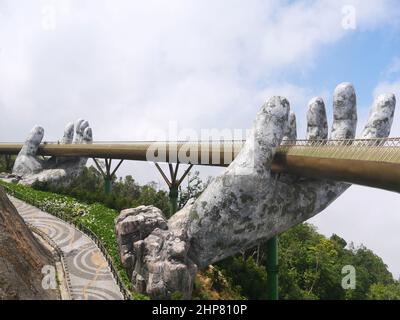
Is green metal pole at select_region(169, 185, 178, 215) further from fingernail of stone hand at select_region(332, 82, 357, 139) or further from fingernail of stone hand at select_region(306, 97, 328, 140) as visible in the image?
fingernail of stone hand at select_region(332, 82, 357, 139)

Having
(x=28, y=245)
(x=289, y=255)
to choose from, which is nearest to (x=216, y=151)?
(x=28, y=245)

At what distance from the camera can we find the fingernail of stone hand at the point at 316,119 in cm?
3025

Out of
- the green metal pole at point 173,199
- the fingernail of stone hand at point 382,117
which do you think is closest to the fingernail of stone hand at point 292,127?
the fingernail of stone hand at point 382,117

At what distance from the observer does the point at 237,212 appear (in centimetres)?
2677

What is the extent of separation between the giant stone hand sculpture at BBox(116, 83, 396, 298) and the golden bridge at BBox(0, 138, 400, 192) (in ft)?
5.54

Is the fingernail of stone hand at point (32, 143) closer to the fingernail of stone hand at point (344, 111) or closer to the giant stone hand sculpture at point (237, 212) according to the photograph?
the giant stone hand sculpture at point (237, 212)

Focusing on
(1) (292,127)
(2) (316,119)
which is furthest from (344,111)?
(1) (292,127)

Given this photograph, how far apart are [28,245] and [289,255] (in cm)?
3566

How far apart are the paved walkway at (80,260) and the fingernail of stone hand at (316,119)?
18.6m

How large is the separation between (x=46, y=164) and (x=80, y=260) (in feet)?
105

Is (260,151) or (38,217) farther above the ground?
(260,151)

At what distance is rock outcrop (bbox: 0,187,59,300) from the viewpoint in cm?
2127
